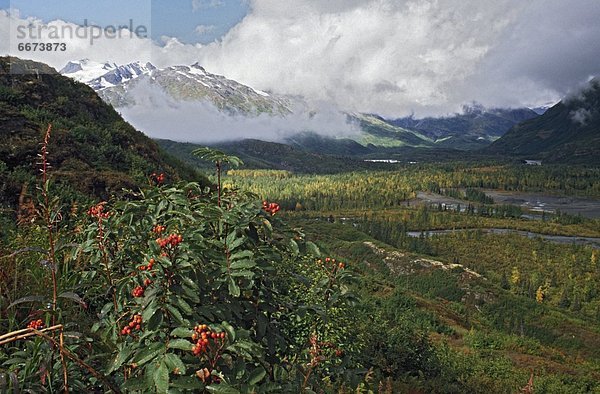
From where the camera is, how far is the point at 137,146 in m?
21.9

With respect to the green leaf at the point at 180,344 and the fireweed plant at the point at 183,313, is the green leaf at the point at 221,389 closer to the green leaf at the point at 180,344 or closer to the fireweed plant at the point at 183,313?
the fireweed plant at the point at 183,313

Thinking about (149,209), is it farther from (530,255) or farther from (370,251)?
(530,255)

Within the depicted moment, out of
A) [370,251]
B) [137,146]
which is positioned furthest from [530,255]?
[137,146]

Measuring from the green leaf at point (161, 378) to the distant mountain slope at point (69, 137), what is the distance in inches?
489

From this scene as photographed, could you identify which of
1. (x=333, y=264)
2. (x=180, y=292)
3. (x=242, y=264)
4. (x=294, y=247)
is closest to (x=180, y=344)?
(x=180, y=292)

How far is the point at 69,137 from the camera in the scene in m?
17.5

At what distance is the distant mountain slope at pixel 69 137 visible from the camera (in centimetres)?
1426

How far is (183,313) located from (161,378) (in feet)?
2.34

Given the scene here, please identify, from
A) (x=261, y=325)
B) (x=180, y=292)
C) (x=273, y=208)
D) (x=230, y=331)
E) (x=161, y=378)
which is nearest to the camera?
(x=161, y=378)

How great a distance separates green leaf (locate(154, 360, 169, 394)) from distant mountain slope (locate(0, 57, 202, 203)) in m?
12.4

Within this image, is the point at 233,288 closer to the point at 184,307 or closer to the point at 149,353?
the point at 184,307

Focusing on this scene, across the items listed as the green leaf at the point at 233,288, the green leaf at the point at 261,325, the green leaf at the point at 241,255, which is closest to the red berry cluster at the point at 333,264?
the green leaf at the point at 261,325

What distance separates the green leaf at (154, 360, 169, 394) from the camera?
8.10 feet

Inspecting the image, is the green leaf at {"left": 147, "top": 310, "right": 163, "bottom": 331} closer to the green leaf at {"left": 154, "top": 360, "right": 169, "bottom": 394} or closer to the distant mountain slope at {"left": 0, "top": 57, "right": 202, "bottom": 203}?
the green leaf at {"left": 154, "top": 360, "right": 169, "bottom": 394}
